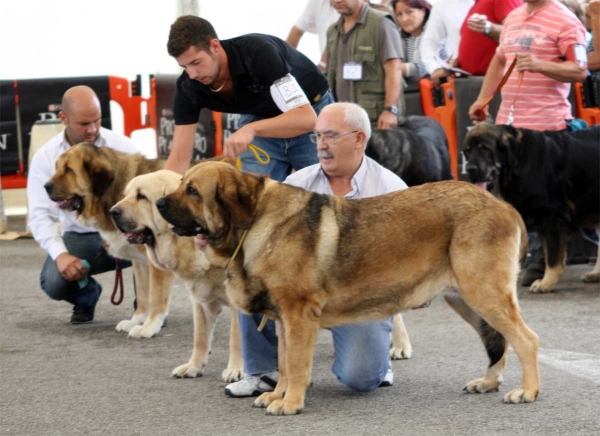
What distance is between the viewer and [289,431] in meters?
3.88

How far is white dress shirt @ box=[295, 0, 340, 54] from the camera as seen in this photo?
31.4 ft

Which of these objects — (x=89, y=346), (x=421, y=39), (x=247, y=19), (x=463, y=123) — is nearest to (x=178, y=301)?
(x=89, y=346)

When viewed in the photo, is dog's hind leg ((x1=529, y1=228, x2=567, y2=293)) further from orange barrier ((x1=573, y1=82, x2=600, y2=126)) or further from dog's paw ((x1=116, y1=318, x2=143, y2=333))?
dog's paw ((x1=116, y1=318, x2=143, y2=333))

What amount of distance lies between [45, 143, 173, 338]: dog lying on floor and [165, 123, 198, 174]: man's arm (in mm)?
695

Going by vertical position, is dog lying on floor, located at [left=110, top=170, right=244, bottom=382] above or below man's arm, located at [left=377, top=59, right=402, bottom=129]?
below

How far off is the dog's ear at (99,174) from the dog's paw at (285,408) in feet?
7.87

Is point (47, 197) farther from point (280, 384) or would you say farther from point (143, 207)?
point (280, 384)

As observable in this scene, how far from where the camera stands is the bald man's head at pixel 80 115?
6.21 meters

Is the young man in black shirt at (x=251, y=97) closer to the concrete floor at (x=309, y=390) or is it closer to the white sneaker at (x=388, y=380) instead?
the concrete floor at (x=309, y=390)

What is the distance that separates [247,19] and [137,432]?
33.2 ft

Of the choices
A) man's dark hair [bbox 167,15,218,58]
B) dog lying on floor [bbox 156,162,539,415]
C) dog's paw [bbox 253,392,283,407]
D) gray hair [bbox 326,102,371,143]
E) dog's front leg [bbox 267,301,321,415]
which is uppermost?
man's dark hair [bbox 167,15,218,58]

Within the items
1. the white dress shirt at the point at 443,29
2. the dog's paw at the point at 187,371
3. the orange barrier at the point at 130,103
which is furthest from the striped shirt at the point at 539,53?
the orange barrier at the point at 130,103

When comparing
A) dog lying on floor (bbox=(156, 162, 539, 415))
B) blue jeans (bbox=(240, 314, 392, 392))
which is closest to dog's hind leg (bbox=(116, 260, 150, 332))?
blue jeans (bbox=(240, 314, 392, 392))

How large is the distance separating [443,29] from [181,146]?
A: 4686 millimetres
